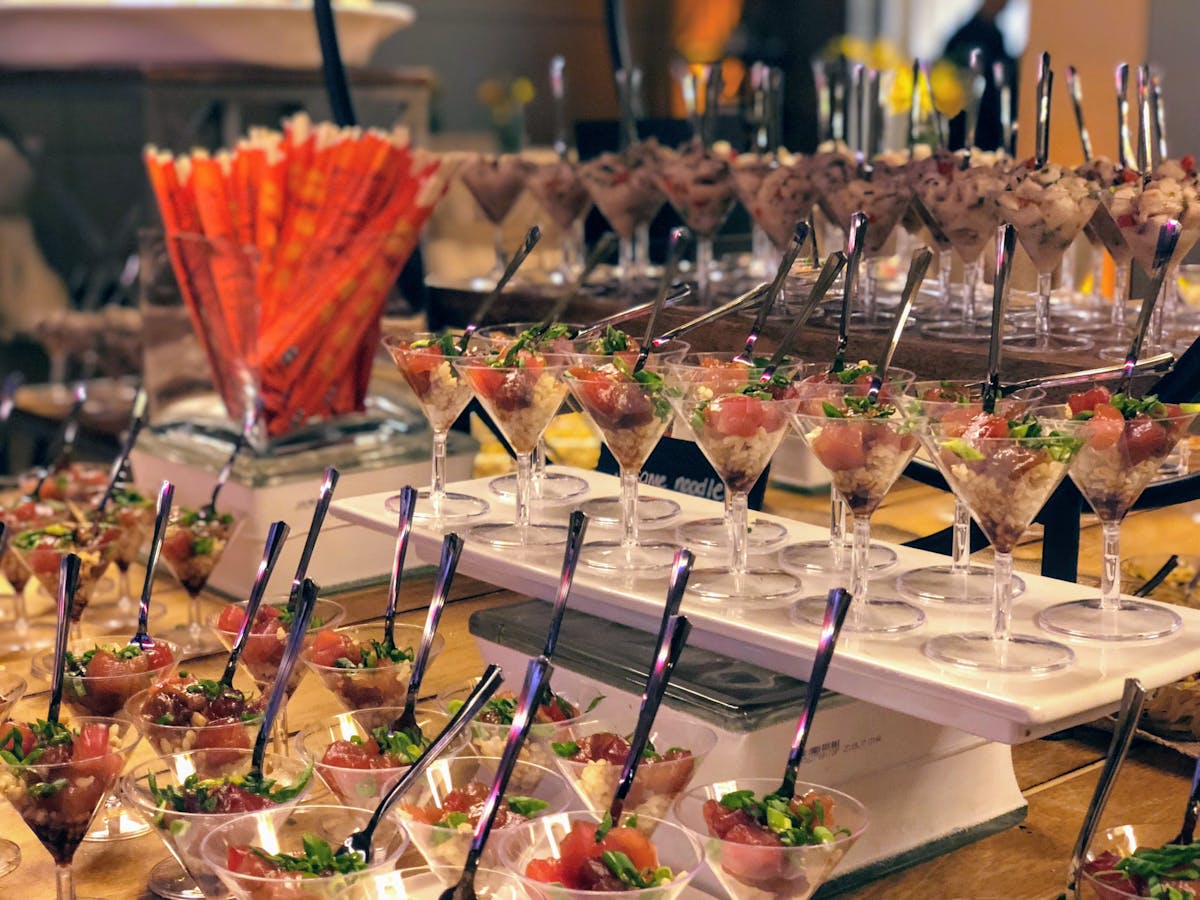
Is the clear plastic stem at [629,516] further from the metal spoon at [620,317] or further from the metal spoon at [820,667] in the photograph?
the metal spoon at [820,667]

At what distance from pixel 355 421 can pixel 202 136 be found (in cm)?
157

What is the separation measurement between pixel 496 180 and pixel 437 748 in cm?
188

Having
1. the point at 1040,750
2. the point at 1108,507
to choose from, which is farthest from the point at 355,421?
the point at 1108,507

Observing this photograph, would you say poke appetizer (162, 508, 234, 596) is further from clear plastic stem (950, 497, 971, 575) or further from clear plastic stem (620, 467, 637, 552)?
clear plastic stem (950, 497, 971, 575)

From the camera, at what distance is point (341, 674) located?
172 centimetres

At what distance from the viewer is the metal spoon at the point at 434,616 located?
1641 millimetres

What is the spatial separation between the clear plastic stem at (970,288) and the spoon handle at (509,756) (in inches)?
46.1

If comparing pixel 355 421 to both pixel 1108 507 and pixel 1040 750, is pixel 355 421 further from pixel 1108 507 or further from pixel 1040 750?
pixel 1108 507

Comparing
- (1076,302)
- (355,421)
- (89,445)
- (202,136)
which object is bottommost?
(89,445)

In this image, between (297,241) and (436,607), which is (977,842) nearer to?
(436,607)

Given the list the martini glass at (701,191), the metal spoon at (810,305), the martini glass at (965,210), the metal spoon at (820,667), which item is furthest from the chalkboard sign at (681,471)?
the metal spoon at (820,667)

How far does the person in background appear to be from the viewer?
3217 millimetres

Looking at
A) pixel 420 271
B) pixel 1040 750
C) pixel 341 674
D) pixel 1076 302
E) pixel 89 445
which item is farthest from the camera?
pixel 89 445

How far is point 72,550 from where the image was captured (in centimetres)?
236
